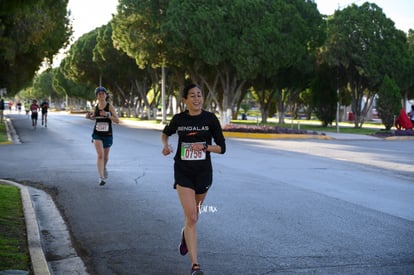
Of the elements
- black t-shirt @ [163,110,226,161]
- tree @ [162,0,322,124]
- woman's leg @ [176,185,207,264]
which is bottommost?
woman's leg @ [176,185,207,264]

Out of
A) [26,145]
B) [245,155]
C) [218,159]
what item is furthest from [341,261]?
[26,145]

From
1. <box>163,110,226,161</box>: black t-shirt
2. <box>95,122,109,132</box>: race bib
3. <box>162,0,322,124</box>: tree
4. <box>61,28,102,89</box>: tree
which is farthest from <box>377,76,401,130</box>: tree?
<box>61,28,102,89</box>: tree

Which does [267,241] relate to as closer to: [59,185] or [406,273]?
[406,273]

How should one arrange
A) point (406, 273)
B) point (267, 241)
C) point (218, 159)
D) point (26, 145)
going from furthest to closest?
1. point (26, 145)
2. point (218, 159)
3. point (267, 241)
4. point (406, 273)

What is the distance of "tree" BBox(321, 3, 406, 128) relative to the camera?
40.2m

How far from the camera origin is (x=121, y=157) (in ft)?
53.3

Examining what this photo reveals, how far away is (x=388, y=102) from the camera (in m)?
36.8

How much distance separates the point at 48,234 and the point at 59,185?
13.1 ft

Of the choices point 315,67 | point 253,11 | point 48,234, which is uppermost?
point 253,11

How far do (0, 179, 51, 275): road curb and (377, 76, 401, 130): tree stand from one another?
31236 millimetres

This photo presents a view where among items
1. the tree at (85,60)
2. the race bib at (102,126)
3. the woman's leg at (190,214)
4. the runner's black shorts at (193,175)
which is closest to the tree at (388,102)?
the race bib at (102,126)

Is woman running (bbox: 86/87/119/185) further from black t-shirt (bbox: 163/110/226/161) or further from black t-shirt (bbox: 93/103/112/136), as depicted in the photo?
black t-shirt (bbox: 163/110/226/161)

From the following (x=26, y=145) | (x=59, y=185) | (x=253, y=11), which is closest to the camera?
(x=59, y=185)

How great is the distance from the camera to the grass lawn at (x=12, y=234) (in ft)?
17.4
